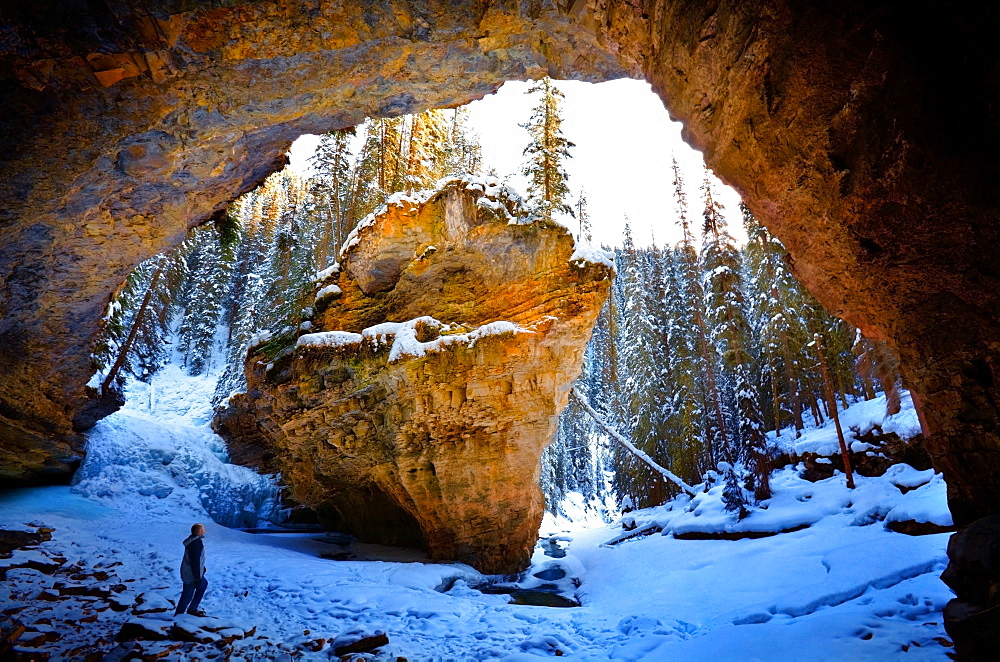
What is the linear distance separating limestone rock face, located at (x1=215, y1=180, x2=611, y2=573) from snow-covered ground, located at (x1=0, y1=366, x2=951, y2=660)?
1.95m

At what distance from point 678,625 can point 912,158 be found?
9053mm

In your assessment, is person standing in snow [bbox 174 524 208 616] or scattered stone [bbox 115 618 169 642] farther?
person standing in snow [bbox 174 524 208 616]

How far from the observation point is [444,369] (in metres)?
14.0

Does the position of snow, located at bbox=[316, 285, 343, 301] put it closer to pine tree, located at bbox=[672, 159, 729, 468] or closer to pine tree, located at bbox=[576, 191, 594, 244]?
pine tree, located at bbox=[576, 191, 594, 244]

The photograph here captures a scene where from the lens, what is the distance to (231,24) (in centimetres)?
554

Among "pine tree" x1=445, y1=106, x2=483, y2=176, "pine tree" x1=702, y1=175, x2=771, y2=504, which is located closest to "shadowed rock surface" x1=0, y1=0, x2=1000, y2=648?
"pine tree" x1=702, y1=175, x2=771, y2=504

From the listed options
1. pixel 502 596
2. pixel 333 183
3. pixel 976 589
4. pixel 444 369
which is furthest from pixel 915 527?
pixel 333 183

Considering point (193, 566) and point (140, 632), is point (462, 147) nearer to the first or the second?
point (193, 566)

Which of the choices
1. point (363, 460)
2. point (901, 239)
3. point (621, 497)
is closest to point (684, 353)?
point (621, 497)

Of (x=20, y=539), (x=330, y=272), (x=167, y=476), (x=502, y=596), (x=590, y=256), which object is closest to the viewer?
(x=20, y=539)

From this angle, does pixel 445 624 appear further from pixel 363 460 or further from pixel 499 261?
pixel 499 261

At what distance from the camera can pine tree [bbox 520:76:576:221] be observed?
23734 mm

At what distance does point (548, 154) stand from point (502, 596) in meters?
19.8

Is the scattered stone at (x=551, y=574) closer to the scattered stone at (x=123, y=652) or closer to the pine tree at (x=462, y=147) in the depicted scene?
the scattered stone at (x=123, y=652)
